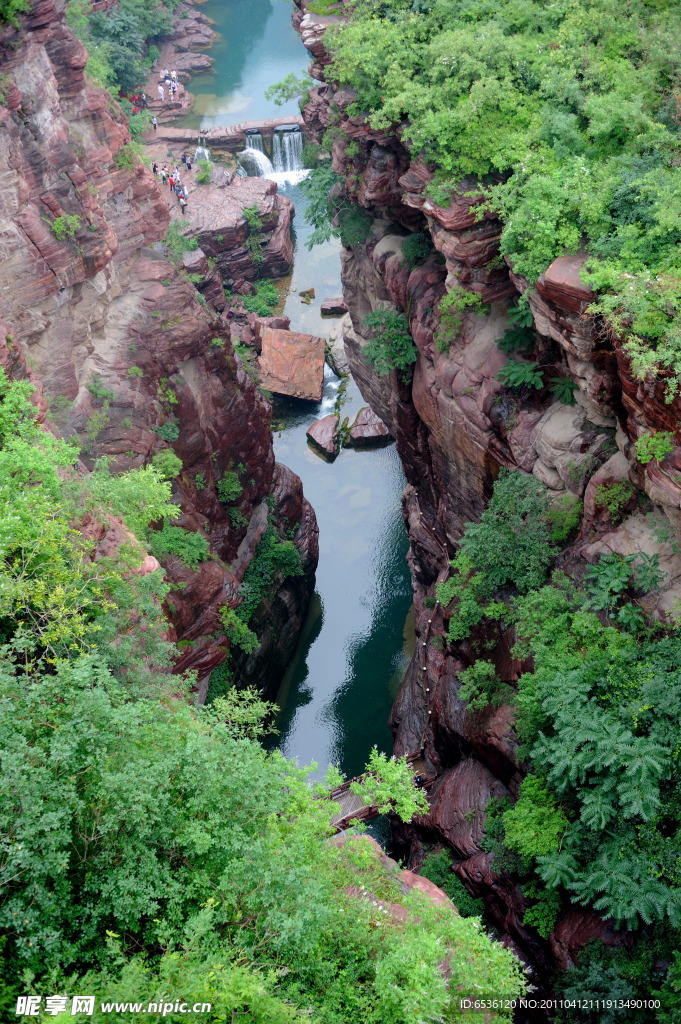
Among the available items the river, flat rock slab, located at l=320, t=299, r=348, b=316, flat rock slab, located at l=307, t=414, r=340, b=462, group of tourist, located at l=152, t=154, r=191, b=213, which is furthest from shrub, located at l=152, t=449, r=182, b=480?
group of tourist, located at l=152, t=154, r=191, b=213

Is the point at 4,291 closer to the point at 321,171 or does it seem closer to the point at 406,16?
the point at 321,171

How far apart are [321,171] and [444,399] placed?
1039 centimetres

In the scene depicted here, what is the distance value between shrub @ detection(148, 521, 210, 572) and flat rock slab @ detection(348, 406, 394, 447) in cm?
1628

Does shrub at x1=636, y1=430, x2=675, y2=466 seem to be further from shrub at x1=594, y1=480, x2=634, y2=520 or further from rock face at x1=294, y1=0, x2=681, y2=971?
shrub at x1=594, y1=480, x2=634, y2=520

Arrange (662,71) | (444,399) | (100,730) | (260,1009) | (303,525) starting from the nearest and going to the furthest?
(260,1009)
(100,730)
(662,71)
(444,399)
(303,525)

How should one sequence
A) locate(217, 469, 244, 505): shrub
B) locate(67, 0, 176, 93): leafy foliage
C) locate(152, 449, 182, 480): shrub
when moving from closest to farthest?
locate(152, 449, 182, 480): shrub
locate(217, 469, 244, 505): shrub
locate(67, 0, 176, 93): leafy foliage

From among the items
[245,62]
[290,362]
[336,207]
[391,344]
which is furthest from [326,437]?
[245,62]

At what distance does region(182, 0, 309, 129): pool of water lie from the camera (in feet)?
179

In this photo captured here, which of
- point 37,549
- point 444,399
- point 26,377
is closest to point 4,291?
point 26,377

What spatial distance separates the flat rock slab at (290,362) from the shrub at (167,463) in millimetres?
16162

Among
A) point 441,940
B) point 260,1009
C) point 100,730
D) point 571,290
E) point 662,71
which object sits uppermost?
point 662,71

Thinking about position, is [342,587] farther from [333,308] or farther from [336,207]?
[333,308]

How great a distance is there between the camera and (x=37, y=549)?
1355 centimetres

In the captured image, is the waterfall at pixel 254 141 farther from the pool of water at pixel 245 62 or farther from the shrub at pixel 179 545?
the shrub at pixel 179 545
